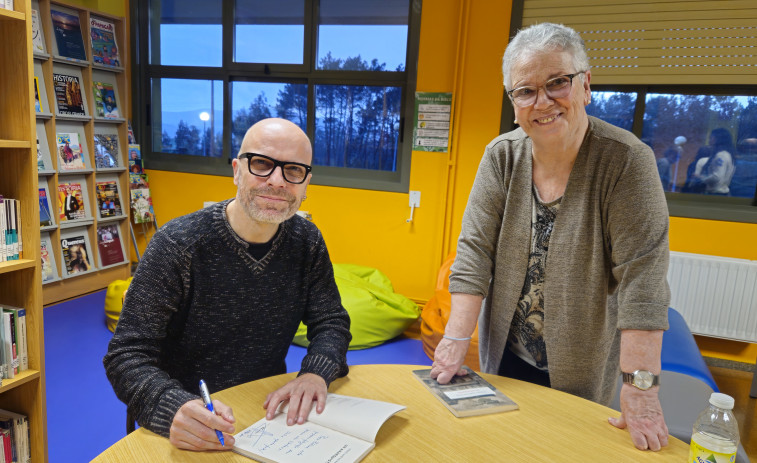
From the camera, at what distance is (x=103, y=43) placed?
13.5 feet

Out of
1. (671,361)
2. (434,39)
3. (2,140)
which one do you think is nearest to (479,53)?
(434,39)

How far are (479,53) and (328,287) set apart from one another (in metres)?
2.62

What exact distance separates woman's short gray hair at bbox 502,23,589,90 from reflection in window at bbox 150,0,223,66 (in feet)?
11.8

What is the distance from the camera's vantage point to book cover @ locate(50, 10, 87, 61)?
3701 mm

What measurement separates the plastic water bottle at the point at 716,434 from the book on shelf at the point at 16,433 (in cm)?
218

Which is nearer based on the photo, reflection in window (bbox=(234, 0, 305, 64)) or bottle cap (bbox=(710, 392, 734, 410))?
bottle cap (bbox=(710, 392, 734, 410))

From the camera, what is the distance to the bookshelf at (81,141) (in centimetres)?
357

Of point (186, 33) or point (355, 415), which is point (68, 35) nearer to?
point (186, 33)

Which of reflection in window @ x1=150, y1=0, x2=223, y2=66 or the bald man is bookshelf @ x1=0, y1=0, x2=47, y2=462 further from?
reflection in window @ x1=150, y1=0, x2=223, y2=66

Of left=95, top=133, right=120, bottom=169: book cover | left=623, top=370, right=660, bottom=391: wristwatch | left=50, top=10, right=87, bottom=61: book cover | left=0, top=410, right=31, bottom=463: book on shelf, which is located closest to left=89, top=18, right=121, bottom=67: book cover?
left=50, top=10, right=87, bottom=61: book cover

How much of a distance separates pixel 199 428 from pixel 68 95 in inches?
146

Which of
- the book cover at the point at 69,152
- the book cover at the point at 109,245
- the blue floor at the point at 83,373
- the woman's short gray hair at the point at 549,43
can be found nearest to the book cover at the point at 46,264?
the blue floor at the point at 83,373

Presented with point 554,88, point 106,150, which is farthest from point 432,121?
point 106,150

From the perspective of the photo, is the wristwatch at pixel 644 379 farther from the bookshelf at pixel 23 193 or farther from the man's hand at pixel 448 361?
the bookshelf at pixel 23 193
